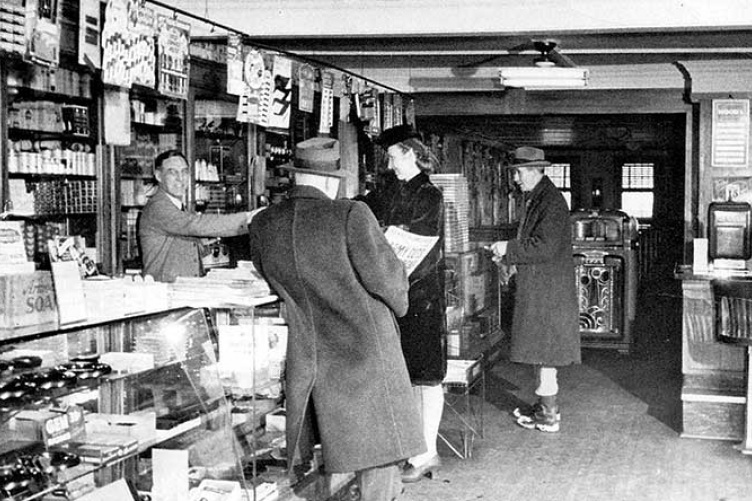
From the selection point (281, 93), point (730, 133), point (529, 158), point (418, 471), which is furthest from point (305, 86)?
point (730, 133)

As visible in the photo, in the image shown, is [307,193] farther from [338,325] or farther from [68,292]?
[68,292]

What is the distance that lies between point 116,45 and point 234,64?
131 centimetres

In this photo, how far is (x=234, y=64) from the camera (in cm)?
679

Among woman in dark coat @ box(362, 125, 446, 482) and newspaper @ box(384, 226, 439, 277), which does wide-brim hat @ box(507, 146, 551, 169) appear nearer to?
woman in dark coat @ box(362, 125, 446, 482)

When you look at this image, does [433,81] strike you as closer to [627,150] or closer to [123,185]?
[123,185]

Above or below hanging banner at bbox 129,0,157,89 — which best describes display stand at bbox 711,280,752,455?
below

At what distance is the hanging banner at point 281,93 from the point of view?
24.2ft

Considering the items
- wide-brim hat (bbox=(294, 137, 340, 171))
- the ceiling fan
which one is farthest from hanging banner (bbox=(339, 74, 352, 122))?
wide-brim hat (bbox=(294, 137, 340, 171))

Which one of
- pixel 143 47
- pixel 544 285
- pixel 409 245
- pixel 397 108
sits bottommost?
pixel 544 285

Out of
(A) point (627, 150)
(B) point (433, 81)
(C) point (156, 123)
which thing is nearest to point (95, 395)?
(C) point (156, 123)

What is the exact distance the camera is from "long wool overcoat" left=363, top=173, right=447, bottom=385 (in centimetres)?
518

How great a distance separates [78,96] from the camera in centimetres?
723

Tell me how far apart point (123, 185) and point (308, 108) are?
5.40 ft

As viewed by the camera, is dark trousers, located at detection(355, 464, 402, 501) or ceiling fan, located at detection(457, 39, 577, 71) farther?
ceiling fan, located at detection(457, 39, 577, 71)
